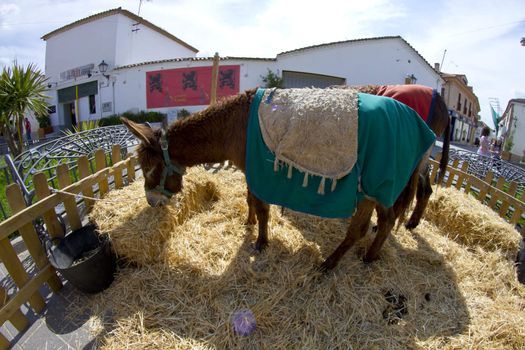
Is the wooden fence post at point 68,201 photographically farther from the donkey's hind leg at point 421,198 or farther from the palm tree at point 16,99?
the palm tree at point 16,99

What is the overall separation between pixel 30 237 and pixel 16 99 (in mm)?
7148

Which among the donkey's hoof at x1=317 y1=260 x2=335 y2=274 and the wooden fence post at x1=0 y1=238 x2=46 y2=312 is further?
the donkey's hoof at x1=317 y1=260 x2=335 y2=274

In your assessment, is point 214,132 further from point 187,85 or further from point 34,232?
point 187,85

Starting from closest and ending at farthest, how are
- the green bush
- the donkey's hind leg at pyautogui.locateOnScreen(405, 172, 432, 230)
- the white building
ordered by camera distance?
the donkey's hind leg at pyautogui.locateOnScreen(405, 172, 432, 230) → the white building → the green bush

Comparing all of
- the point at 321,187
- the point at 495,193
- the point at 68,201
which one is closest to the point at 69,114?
the point at 68,201

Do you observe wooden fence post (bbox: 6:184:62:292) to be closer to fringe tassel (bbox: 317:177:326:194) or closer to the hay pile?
the hay pile

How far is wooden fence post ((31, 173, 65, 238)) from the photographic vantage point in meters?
2.42

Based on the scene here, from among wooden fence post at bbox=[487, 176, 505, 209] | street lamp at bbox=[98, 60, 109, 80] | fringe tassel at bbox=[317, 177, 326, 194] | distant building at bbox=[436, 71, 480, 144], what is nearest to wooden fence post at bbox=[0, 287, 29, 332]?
fringe tassel at bbox=[317, 177, 326, 194]

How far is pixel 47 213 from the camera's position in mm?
2492

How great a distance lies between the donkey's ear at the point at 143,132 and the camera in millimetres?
2447

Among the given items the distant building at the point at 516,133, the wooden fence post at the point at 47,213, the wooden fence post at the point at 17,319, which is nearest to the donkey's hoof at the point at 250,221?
the wooden fence post at the point at 47,213

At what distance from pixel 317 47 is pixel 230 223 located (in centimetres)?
1612

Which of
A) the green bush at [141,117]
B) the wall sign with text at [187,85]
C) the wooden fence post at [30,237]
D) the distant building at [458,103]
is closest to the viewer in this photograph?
the wooden fence post at [30,237]

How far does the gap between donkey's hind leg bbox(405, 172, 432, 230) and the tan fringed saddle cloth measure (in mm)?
1959
